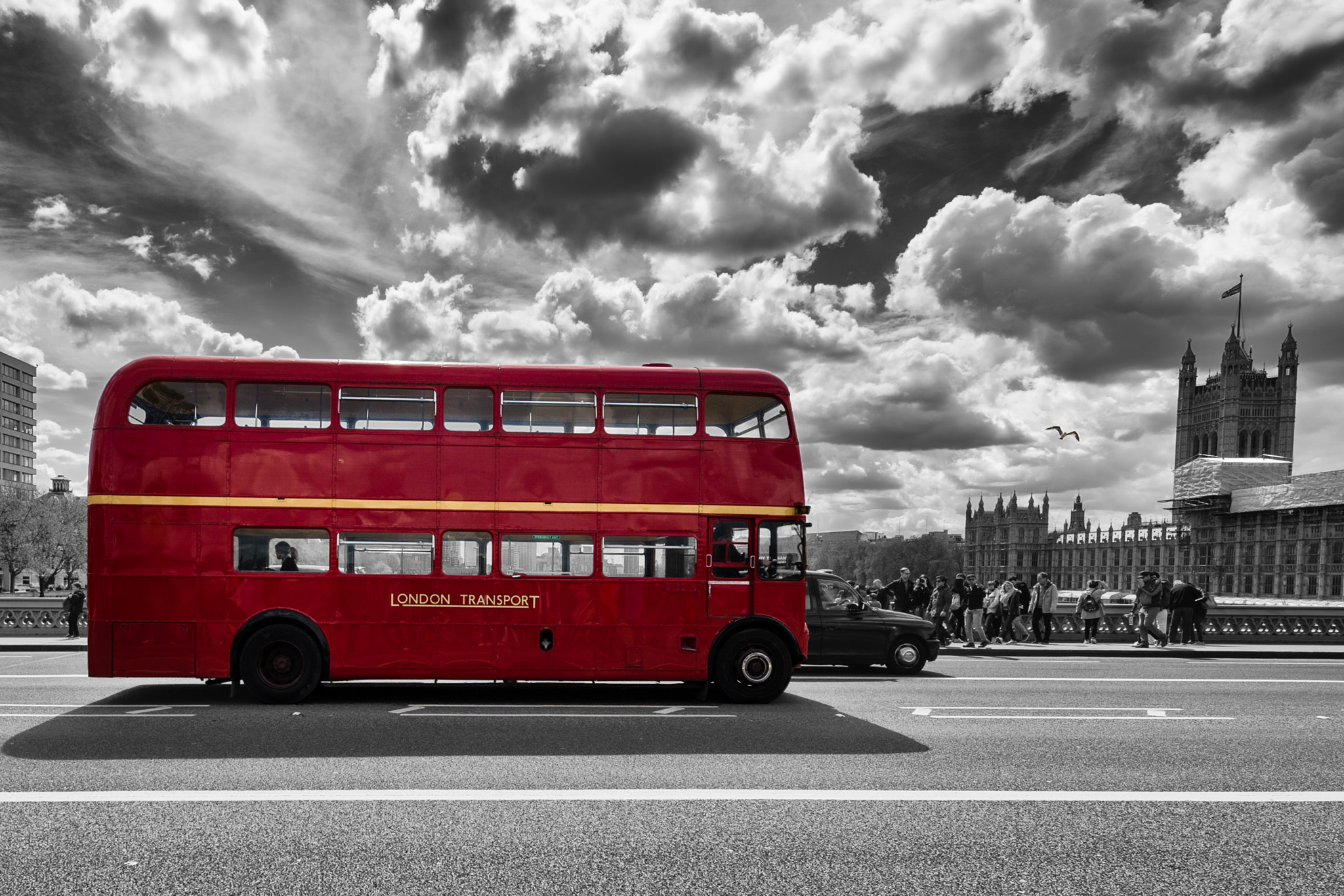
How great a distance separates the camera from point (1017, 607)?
22.4 meters

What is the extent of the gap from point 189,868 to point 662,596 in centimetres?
670

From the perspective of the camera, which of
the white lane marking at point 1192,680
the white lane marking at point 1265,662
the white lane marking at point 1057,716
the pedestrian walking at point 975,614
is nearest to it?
the white lane marking at point 1057,716

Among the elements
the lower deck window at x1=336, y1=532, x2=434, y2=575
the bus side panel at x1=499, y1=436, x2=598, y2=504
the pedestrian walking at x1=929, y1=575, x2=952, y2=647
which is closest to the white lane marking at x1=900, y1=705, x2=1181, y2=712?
the bus side panel at x1=499, y1=436, x2=598, y2=504

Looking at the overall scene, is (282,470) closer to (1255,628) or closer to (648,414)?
(648,414)

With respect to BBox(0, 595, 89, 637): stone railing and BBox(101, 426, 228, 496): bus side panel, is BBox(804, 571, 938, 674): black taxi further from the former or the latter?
BBox(0, 595, 89, 637): stone railing

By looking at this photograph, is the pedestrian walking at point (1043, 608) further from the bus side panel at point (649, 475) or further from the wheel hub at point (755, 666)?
the bus side panel at point (649, 475)

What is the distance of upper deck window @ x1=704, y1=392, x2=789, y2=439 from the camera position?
1134cm

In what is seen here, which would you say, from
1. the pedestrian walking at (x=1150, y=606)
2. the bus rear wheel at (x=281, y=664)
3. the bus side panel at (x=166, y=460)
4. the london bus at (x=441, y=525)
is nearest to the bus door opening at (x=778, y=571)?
the london bus at (x=441, y=525)

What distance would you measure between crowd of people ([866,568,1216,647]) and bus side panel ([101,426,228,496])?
14994 mm

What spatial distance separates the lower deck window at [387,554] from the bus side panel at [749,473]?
11.5ft

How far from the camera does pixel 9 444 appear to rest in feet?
408

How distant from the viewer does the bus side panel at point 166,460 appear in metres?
10.8

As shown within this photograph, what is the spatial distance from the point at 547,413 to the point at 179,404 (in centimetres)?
442

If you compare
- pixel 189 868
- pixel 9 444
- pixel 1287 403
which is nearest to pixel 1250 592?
pixel 1287 403
